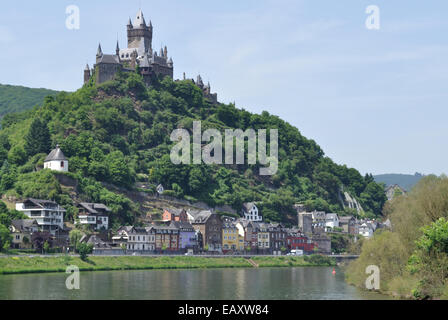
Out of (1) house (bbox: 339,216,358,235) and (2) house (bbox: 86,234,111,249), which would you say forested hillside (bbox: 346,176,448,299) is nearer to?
(2) house (bbox: 86,234,111,249)

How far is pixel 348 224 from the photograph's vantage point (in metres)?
152

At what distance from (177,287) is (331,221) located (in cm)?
8977

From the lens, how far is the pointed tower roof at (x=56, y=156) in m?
121

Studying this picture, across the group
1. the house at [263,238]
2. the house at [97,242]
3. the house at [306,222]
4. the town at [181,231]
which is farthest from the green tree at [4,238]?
the house at [306,222]

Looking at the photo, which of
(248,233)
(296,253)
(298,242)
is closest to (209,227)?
(248,233)

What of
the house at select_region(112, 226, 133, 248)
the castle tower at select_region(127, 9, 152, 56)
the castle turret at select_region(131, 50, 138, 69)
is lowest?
the house at select_region(112, 226, 133, 248)

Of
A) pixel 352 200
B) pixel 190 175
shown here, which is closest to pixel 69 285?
pixel 190 175

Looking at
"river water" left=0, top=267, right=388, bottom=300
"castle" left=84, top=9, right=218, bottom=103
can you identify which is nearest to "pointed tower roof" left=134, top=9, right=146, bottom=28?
"castle" left=84, top=9, right=218, bottom=103

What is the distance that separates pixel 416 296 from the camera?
51.2m

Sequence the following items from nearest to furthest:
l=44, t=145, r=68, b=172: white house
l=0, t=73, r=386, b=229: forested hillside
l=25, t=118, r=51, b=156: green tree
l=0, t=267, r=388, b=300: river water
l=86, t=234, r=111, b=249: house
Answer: l=0, t=267, r=388, b=300: river water < l=86, t=234, r=111, b=249: house < l=44, t=145, r=68, b=172: white house < l=0, t=73, r=386, b=229: forested hillside < l=25, t=118, r=51, b=156: green tree

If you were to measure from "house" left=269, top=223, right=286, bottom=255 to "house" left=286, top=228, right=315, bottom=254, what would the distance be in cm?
119

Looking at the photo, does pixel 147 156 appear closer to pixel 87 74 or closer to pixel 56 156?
pixel 56 156

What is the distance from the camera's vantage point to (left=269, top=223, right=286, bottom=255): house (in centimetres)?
12975
